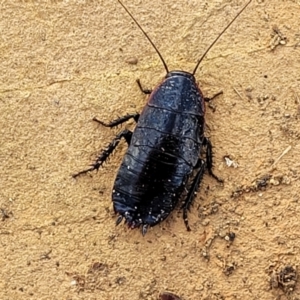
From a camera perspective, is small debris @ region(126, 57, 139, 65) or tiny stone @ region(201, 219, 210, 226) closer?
tiny stone @ region(201, 219, 210, 226)

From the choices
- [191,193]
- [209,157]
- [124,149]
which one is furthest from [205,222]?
[124,149]

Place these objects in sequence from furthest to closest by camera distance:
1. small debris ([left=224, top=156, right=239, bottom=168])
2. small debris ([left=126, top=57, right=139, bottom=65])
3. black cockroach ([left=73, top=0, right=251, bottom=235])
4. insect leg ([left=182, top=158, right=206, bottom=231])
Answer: small debris ([left=126, top=57, right=139, bottom=65])
small debris ([left=224, top=156, right=239, bottom=168])
insect leg ([left=182, top=158, right=206, bottom=231])
black cockroach ([left=73, top=0, right=251, bottom=235])

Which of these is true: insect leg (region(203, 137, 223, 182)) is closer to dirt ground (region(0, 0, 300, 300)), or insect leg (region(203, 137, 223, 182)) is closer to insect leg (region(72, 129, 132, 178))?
dirt ground (region(0, 0, 300, 300))

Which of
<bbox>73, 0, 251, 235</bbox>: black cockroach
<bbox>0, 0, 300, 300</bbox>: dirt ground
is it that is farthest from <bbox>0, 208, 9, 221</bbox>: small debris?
<bbox>73, 0, 251, 235</bbox>: black cockroach

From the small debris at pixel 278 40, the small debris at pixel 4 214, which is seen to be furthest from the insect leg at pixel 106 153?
the small debris at pixel 278 40

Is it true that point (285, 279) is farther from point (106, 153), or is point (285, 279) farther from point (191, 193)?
point (106, 153)

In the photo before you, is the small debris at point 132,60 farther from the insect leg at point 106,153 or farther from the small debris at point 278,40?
the small debris at point 278,40
